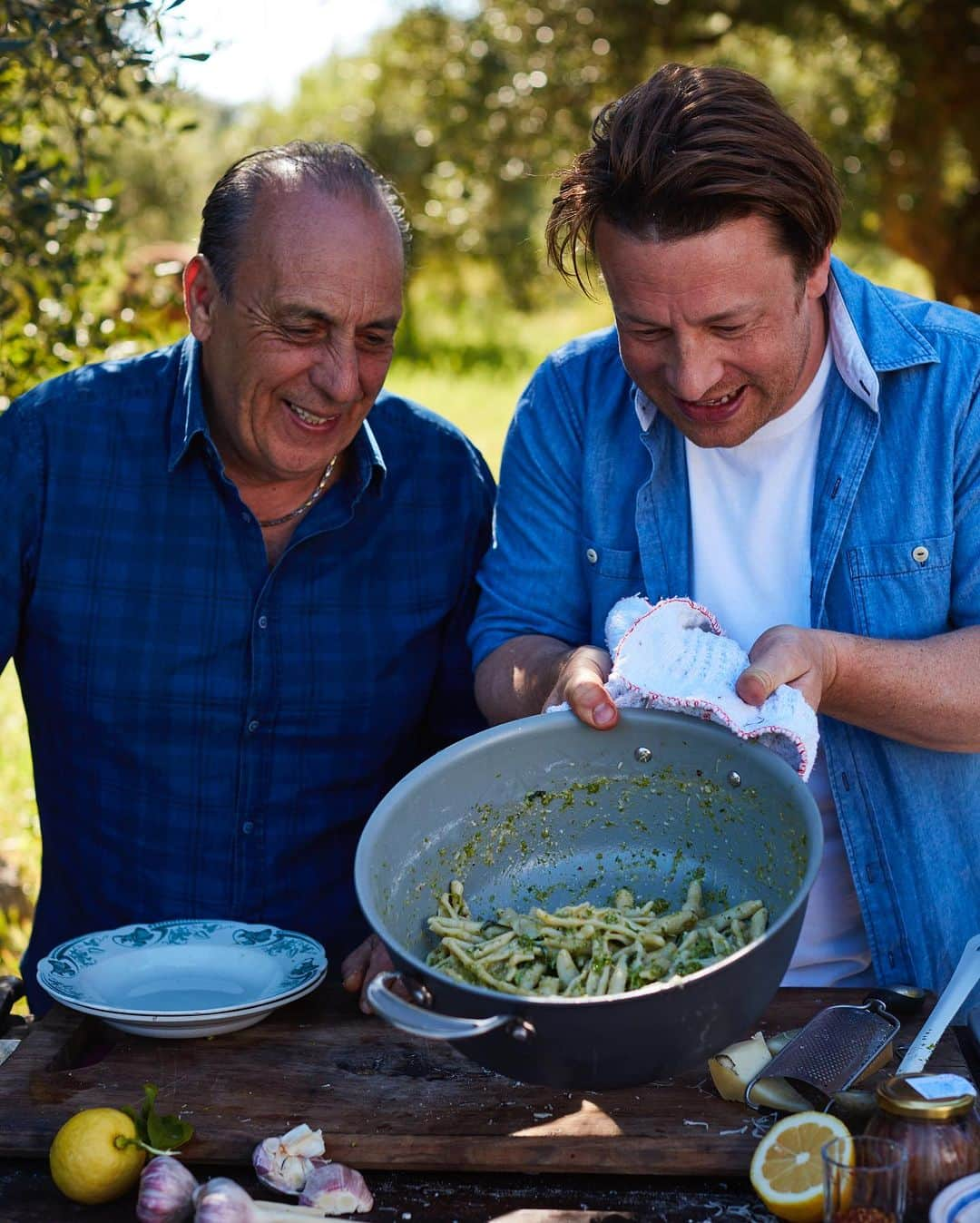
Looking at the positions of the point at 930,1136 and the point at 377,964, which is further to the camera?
the point at 377,964

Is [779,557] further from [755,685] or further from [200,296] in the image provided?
[200,296]

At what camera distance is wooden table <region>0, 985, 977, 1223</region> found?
1.79 metres

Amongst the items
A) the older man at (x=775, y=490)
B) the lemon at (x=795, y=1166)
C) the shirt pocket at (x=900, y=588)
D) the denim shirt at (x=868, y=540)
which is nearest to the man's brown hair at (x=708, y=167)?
the older man at (x=775, y=490)

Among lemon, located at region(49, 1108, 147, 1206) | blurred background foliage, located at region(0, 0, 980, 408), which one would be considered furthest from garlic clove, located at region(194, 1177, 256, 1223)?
blurred background foliage, located at region(0, 0, 980, 408)

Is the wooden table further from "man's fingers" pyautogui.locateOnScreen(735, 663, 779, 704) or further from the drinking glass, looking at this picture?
"man's fingers" pyautogui.locateOnScreen(735, 663, 779, 704)

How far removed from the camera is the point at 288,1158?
179 cm

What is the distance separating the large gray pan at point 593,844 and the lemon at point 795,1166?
0.60ft

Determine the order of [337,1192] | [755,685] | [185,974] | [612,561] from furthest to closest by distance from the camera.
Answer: [612,561], [185,974], [755,685], [337,1192]

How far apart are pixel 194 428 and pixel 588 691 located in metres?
1.07

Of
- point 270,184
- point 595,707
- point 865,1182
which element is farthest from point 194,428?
point 865,1182

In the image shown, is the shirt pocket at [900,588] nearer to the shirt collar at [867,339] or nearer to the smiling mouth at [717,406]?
the shirt collar at [867,339]

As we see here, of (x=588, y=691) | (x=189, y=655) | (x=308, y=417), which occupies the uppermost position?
(x=308, y=417)

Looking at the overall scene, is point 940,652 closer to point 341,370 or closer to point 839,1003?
point 839,1003

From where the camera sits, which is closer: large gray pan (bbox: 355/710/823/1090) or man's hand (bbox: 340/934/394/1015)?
large gray pan (bbox: 355/710/823/1090)
